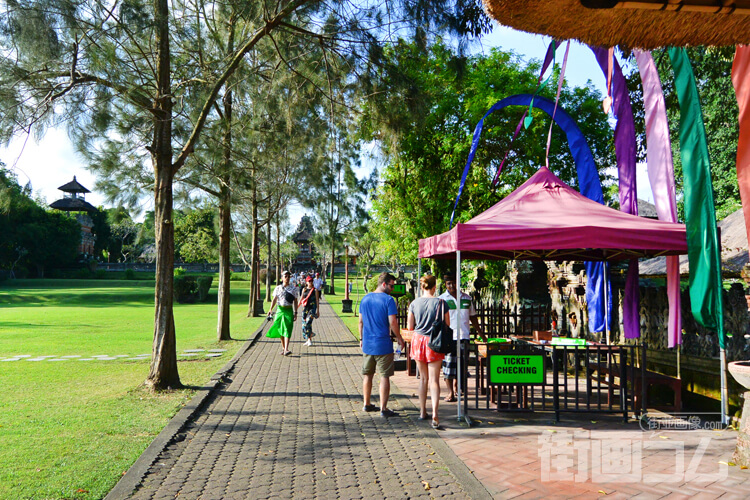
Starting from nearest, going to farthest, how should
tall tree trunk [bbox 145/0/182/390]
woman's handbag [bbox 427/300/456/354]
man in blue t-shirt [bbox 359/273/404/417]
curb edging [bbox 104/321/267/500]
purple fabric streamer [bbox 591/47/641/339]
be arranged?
curb edging [bbox 104/321/267/500]
woman's handbag [bbox 427/300/456/354]
man in blue t-shirt [bbox 359/273/404/417]
tall tree trunk [bbox 145/0/182/390]
purple fabric streamer [bbox 591/47/641/339]

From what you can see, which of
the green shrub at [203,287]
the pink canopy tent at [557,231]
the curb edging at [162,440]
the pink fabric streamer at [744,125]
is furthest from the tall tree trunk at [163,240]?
the green shrub at [203,287]

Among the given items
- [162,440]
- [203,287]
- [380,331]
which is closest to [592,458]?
[380,331]

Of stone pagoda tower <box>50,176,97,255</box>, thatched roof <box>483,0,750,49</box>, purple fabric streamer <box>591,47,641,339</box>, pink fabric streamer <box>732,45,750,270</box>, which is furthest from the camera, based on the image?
stone pagoda tower <box>50,176,97,255</box>

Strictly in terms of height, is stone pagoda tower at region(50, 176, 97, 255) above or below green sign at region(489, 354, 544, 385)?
above

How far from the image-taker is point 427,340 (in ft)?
21.2

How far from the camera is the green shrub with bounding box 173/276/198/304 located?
3369 centimetres

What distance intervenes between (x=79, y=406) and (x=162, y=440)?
242 centimetres

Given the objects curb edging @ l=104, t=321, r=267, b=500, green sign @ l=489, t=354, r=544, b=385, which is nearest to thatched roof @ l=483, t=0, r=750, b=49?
curb edging @ l=104, t=321, r=267, b=500

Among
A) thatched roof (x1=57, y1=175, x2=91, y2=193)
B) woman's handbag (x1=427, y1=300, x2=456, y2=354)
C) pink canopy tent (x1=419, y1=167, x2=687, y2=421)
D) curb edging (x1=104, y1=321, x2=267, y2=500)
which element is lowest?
curb edging (x1=104, y1=321, x2=267, y2=500)

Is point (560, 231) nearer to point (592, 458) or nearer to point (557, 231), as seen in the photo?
point (557, 231)

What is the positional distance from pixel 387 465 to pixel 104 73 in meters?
6.52

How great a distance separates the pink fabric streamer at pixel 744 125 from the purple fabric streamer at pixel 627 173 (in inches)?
188

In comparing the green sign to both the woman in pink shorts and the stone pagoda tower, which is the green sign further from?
the stone pagoda tower

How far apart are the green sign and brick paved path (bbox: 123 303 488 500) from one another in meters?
1.10
